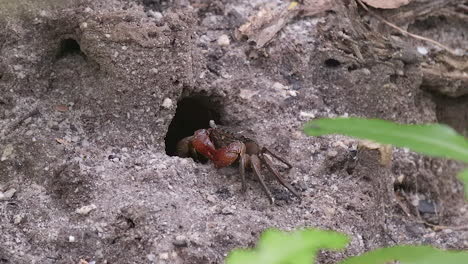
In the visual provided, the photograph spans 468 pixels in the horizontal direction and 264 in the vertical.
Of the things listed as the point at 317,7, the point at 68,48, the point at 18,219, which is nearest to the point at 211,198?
the point at 18,219

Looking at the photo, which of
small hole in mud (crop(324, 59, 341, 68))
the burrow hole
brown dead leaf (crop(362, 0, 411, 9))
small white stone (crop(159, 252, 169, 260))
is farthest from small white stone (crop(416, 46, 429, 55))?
small white stone (crop(159, 252, 169, 260))

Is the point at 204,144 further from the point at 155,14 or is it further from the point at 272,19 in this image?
the point at 272,19

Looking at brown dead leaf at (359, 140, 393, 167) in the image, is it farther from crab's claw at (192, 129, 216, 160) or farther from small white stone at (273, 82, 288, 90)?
crab's claw at (192, 129, 216, 160)

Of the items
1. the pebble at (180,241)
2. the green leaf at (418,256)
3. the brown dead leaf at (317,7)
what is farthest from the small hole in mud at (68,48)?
the green leaf at (418,256)

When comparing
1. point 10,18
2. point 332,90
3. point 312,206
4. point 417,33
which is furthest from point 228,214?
point 417,33

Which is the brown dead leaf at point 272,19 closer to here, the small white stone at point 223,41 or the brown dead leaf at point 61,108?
the small white stone at point 223,41
